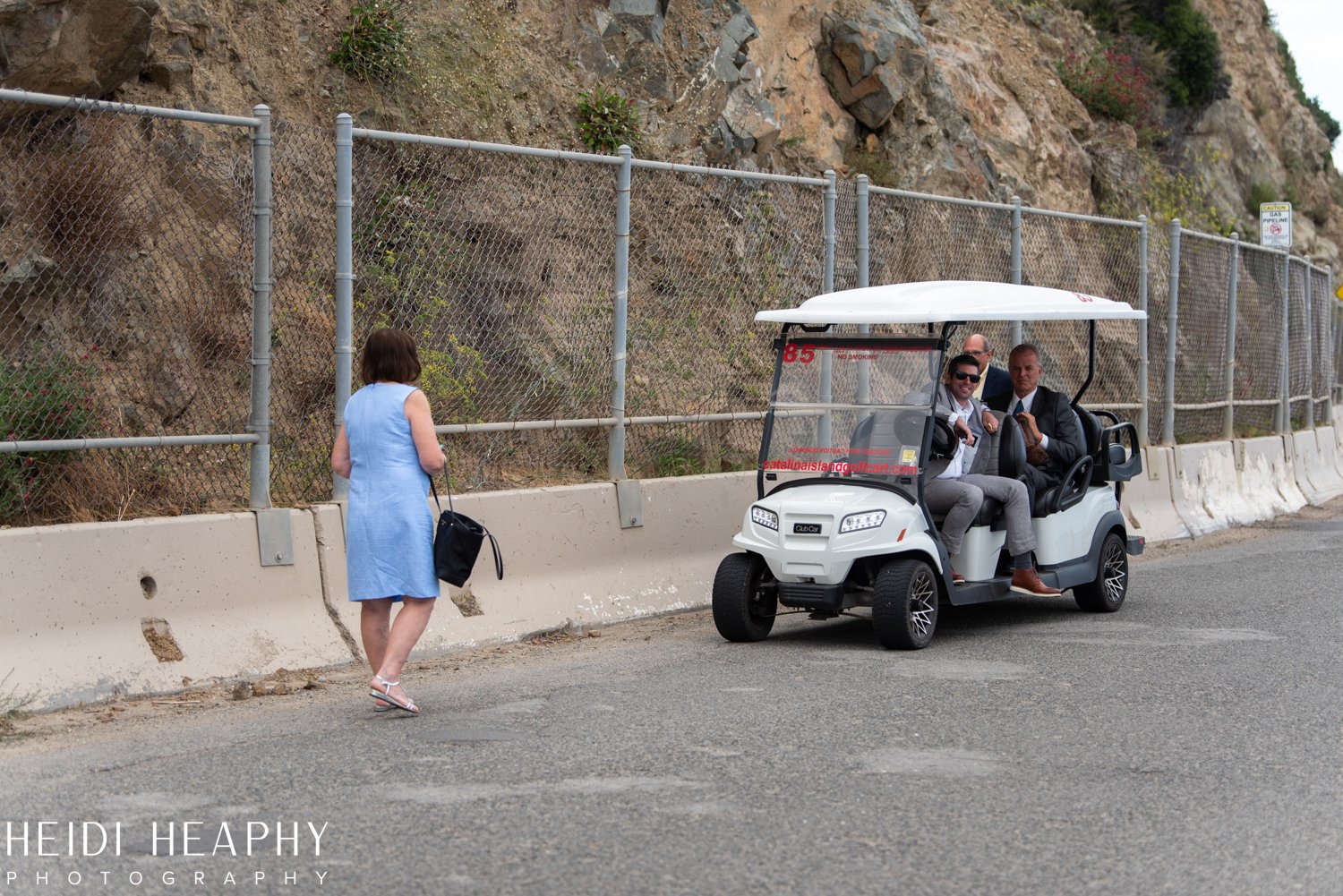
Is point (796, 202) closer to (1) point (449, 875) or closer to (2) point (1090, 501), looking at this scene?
(2) point (1090, 501)

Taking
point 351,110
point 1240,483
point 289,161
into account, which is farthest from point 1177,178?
point 289,161

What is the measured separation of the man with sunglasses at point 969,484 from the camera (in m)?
8.95

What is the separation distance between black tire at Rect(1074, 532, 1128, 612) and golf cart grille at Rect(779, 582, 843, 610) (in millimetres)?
2237

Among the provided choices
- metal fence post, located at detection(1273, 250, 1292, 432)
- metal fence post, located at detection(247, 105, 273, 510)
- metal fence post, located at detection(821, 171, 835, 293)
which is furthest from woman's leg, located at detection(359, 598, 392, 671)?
metal fence post, located at detection(1273, 250, 1292, 432)

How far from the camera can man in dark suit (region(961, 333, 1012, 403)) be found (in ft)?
33.2

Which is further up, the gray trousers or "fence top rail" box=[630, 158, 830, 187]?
"fence top rail" box=[630, 158, 830, 187]

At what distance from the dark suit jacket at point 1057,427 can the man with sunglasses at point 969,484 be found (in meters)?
0.57

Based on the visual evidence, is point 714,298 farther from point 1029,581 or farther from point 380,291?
point 1029,581

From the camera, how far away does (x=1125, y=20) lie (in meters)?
31.5

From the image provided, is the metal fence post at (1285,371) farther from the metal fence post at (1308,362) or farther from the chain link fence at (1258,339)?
the metal fence post at (1308,362)

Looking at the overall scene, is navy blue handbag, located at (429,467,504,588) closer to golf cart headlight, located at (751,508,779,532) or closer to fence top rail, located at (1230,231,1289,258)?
golf cart headlight, located at (751,508,779,532)

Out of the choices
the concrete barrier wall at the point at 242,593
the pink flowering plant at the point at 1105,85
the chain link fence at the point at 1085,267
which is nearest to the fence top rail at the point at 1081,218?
the chain link fence at the point at 1085,267

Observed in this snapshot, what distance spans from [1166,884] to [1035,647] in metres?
4.16

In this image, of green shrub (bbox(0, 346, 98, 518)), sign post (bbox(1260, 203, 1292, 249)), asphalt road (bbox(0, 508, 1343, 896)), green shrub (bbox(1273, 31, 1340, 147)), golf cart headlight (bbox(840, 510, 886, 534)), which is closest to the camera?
asphalt road (bbox(0, 508, 1343, 896))
